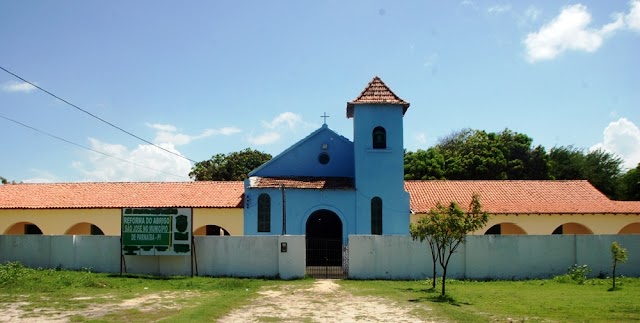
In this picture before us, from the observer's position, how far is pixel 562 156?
1986 inches

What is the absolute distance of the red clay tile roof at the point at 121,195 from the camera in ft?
97.5

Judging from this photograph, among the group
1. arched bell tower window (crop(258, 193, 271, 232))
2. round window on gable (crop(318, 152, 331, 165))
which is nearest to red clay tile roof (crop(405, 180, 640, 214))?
round window on gable (crop(318, 152, 331, 165))

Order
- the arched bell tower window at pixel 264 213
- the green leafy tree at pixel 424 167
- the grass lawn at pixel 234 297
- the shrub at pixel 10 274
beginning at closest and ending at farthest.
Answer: the grass lawn at pixel 234 297
the shrub at pixel 10 274
the arched bell tower window at pixel 264 213
the green leafy tree at pixel 424 167

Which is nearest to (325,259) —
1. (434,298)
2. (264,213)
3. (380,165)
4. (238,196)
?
(264,213)

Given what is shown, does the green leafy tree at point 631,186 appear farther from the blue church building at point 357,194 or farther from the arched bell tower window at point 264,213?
the arched bell tower window at point 264,213

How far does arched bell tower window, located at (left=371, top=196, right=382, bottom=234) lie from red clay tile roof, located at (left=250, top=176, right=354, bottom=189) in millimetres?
1222

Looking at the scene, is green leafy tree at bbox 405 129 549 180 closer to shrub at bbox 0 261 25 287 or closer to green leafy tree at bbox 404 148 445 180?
green leafy tree at bbox 404 148 445 180

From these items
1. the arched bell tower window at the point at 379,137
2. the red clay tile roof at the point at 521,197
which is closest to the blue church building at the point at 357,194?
the arched bell tower window at the point at 379,137

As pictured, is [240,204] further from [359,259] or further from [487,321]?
[487,321]

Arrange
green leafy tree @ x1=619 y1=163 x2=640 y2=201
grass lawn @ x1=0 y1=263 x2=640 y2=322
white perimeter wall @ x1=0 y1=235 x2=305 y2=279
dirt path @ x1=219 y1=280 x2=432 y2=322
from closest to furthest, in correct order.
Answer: dirt path @ x1=219 y1=280 x2=432 y2=322 < grass lawn @ x1=0 y1=263 x2=640 y2=322 < white perimeter wall @ x1=0 y1=235 x2=305 y2=279 < green leafy tree @ x1=619 y1=163 x2=640 y2=201

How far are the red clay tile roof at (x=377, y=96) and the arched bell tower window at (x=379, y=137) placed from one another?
1.26m

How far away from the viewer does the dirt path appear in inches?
490

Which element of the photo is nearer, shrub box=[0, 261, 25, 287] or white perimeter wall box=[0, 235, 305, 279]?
shrub box=[0, 261, 25, 287]

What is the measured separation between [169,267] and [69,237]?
3996 mm
